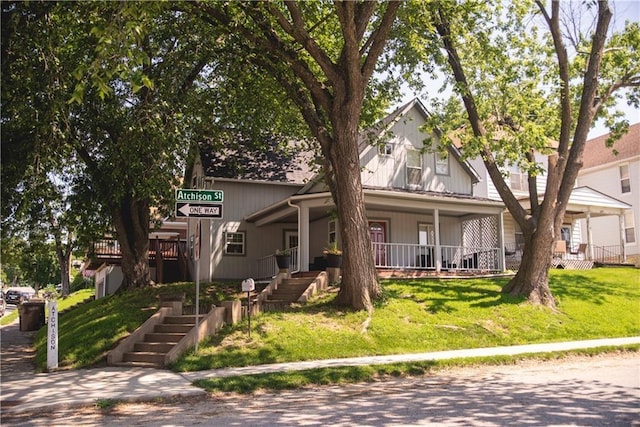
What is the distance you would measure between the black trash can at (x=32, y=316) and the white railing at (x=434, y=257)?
1364 cm

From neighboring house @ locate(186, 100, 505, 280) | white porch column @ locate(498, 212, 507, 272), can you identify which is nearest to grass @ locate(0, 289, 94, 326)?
neighboring house @ locate(186, 100, 505, 280)

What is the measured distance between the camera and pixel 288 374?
32.7 ft

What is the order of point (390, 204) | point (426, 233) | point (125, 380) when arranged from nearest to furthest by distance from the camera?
point (125, 380), point (390, 204), point (426, 233)

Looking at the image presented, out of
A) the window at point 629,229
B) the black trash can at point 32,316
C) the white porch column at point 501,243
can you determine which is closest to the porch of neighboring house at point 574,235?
the white porch column at point 501,243

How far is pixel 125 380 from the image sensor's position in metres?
10.0

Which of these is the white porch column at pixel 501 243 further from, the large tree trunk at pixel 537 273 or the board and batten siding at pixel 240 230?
the board and batten siding at pixel 240 230

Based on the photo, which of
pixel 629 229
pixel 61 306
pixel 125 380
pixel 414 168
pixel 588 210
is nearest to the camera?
pixel 125 380

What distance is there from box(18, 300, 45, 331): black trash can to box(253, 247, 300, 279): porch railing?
8.75 metres

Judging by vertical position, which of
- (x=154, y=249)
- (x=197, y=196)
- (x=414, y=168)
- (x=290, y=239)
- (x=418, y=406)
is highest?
(x=414, y=168)

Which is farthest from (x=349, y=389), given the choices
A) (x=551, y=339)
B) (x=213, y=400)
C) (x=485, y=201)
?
(x=485, y=201)

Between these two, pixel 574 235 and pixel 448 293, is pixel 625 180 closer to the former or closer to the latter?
pixel 574 235

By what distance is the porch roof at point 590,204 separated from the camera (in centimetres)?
2544

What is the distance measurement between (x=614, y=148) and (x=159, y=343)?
30.7 m

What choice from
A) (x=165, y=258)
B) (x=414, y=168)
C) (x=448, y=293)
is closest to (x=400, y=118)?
(x=414, y=168)
